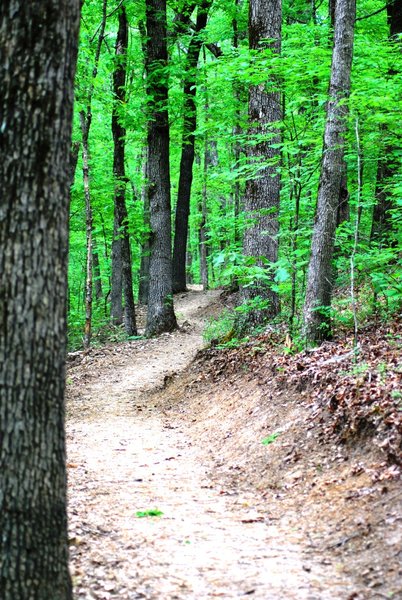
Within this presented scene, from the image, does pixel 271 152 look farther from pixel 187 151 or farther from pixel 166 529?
pixel 187 151

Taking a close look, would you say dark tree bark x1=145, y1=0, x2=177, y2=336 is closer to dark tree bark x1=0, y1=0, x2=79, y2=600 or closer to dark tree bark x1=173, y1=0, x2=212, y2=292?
dark tree bark x1=173, y1=0, x2=212, y2=292

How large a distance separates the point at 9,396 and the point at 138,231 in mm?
14148

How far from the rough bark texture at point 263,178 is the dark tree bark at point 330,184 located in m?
1.78

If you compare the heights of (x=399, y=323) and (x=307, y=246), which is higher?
(x=307, y=246)

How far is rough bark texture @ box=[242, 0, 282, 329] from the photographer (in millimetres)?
10062

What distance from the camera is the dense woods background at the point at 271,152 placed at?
322 inches

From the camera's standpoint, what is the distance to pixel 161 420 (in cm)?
975

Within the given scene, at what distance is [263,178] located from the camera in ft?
33.8

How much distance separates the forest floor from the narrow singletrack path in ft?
0.05

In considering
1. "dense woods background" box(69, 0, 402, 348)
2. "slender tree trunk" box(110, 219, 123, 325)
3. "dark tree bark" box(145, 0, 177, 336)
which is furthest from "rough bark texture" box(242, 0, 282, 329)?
"slender tree trunk" box(110, 219, 123, 325)

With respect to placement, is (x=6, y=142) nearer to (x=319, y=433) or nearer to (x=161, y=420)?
(x=319, y=433)

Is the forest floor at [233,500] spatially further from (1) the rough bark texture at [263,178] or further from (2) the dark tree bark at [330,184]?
(1) the rough bark texture at [263,178]

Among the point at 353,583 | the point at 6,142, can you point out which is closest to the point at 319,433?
the point at 353,583

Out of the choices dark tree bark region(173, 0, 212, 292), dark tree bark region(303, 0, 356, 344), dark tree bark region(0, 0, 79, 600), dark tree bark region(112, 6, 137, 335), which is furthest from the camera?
dark tree bark region(112, 6, 137, 335)
